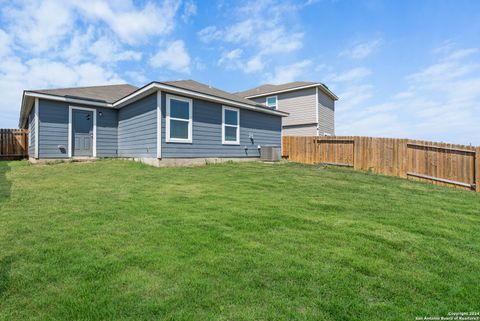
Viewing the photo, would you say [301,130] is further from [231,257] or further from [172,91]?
[231,257]

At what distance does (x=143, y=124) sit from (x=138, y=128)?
0.49 metres

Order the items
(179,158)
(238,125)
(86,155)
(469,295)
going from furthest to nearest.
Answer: (238,125) → (86,155) → (179,158) → (469,295)

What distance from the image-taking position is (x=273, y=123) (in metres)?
15.5

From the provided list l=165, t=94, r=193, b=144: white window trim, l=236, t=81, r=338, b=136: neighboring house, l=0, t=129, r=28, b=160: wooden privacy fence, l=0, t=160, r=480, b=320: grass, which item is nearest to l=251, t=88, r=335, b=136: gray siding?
l=236, t=81, r=338, b=136: neighboring house

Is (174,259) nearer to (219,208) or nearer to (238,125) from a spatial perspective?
(219,208)

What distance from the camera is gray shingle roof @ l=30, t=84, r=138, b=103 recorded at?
11352 mm

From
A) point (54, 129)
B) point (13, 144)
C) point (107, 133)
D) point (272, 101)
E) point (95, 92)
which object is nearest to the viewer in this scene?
point (54, 129)

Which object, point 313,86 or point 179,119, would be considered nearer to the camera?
point 179,119

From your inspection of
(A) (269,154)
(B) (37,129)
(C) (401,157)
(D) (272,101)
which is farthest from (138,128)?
(D) (272,101)

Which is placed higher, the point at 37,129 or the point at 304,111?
the point at 304,111

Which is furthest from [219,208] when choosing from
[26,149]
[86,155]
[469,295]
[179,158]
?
[26,149]

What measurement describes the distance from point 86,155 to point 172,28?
6.99 m

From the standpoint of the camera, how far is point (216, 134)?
12047 millimetres

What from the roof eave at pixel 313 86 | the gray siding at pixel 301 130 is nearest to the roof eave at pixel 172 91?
the gray siding at pixel 301 130
